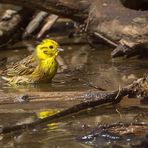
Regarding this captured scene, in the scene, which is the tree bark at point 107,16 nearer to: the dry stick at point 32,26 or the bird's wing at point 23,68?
the bird's wing at point 23,68

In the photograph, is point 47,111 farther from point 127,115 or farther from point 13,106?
point 127,115

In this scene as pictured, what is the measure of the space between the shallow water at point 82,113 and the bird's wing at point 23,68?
0.36 m

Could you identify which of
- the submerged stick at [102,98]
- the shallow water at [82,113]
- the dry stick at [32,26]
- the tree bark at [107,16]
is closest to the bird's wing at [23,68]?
the shallow water at [82,113]

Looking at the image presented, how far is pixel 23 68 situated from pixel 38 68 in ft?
0.70

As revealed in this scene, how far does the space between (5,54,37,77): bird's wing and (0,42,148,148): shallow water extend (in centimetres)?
36

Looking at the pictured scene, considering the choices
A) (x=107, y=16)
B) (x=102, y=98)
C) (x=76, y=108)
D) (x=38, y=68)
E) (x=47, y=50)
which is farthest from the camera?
(x=107, y=16)

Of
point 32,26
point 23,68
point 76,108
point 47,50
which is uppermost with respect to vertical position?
point 76,108

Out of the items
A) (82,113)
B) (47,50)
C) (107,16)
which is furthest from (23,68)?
(82,113)

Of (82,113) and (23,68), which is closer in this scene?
(82,113)

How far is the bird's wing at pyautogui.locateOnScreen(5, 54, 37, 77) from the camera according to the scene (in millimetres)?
8047

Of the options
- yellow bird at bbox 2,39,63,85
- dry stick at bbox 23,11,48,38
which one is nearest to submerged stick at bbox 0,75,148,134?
yellow bird at bbox 2,39,63,85

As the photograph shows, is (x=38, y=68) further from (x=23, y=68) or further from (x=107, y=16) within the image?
(x=107, y=16)

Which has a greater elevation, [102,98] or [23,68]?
[102,98]

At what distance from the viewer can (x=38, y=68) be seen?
314 inches
